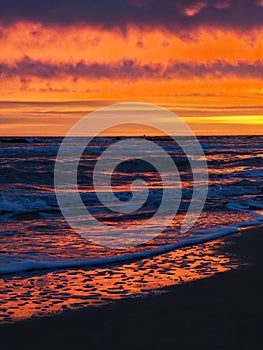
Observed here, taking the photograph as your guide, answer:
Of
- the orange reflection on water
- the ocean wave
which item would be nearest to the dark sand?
the orange reflection on water

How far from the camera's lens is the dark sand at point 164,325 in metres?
4.45

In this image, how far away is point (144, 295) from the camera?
584 cm

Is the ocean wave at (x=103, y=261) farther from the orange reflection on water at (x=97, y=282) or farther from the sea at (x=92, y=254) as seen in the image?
the orange reflection on water at (x=97, y=282)

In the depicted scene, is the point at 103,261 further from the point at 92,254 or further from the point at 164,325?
the point at 164,325

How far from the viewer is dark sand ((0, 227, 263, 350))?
445 centimetres

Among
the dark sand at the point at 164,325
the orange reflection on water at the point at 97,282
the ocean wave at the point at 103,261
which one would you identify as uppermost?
the ocean wave at the point at 103,261

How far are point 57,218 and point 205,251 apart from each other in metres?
4.39

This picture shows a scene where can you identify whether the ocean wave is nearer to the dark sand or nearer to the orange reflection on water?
the orange reflection on water

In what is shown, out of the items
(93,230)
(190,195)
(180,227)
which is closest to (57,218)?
(93,230)

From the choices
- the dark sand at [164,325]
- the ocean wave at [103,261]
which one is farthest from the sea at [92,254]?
the dark sand at [164,325]

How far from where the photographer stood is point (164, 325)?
492cm

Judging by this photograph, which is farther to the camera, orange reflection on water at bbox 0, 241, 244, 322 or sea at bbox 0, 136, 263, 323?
sea at bbox 0, 136, 263, 323

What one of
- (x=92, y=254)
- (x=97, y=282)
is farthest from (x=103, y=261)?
(x=97, y=282)

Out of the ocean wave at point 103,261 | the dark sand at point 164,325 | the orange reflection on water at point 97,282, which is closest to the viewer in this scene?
the dark sand at point 164,325
